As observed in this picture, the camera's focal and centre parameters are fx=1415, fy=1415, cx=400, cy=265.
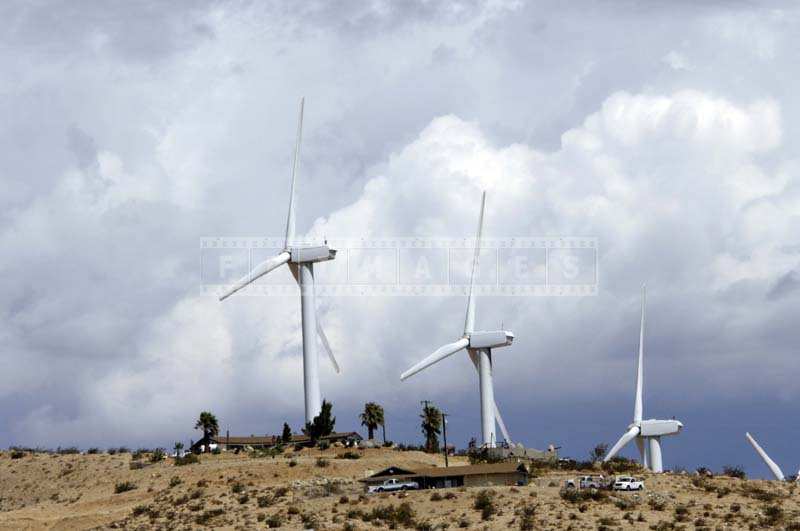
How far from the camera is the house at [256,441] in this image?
162750 millimetres

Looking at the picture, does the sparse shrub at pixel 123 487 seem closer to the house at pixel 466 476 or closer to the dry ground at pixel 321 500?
the dry ground at pixel 321 500

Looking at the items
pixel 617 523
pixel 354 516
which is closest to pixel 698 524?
pixel 617 523

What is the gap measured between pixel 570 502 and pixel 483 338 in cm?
5970

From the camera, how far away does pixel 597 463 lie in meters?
160

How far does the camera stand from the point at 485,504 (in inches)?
4562

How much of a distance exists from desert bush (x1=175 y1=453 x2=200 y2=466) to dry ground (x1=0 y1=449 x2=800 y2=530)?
1.16 meters

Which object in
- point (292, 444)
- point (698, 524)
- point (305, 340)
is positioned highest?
point (305, 340)

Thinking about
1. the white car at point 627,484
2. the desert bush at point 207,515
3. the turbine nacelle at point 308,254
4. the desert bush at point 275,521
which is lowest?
the desert bush at point 275,521

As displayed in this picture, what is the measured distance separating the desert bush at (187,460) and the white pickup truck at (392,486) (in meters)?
28.1

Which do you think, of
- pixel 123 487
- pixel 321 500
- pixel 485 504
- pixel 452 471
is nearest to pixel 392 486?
pixel 452 471

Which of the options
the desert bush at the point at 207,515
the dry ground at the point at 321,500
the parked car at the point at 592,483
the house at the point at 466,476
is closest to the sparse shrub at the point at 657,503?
the dry ground at the point at 321,500

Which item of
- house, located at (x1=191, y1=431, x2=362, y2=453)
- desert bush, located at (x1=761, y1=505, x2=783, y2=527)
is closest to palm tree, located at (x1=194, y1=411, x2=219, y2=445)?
house, located at (x1=191, y1=431, x2=362, y2=453)

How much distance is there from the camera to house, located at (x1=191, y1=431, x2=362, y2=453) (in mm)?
162750

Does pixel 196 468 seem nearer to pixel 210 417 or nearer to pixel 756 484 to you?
pixel 210 417
